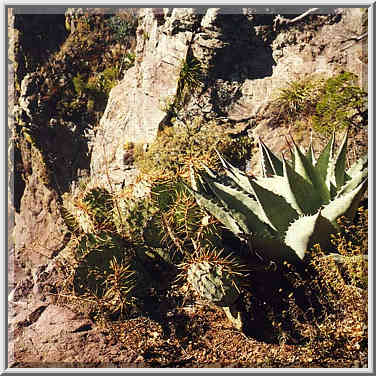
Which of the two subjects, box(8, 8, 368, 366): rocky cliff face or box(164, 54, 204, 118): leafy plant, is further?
box(164, 54, 204, 118): leafy plant

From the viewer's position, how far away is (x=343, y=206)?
2.44 meters

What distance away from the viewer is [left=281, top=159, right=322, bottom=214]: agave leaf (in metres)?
2.47

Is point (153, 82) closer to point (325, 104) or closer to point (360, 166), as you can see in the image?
point (325, 104)

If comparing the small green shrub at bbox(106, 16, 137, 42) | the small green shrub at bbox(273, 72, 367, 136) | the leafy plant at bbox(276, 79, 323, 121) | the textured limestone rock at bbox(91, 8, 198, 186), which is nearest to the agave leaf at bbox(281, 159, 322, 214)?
the small green shrub at bbox(273, 72, 367, 136)

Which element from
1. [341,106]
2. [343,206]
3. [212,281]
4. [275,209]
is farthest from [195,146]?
[212,281]

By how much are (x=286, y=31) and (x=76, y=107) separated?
8.86ft

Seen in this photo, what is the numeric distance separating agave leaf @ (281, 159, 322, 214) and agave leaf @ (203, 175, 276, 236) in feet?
0.63

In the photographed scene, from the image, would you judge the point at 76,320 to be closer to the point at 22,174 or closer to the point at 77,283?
the point at 77,283

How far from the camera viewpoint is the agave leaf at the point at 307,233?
7.72 ft

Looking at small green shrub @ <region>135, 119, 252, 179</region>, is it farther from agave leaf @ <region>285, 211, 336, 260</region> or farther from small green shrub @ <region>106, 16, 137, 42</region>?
agave leaf @ <region>285, 211, 336, 260</region>

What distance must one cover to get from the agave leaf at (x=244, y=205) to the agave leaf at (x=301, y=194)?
19 cm

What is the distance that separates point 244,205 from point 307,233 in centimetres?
38

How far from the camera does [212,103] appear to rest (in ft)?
14.7

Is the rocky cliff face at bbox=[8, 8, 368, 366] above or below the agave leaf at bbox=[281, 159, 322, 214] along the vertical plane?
above
